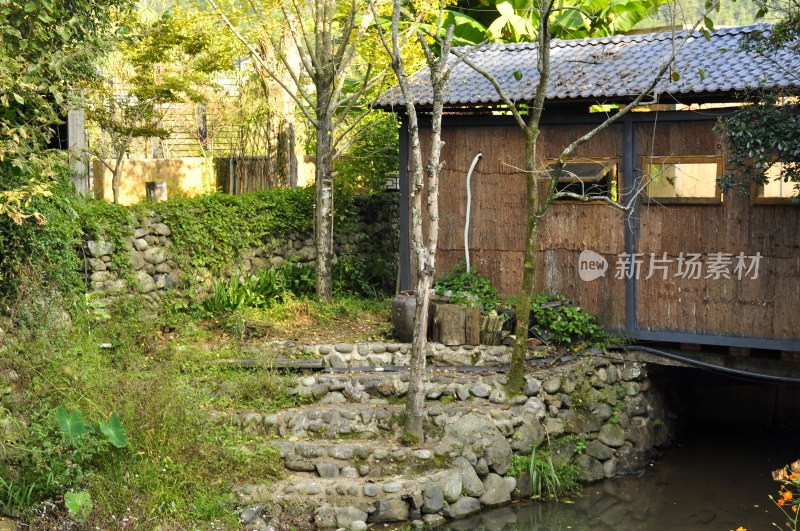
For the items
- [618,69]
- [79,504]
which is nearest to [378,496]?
[79,504]

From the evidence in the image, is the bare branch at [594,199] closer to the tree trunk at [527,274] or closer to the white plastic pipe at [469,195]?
the tree trunk at [527,274]

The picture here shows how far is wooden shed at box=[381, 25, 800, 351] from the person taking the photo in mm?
12172

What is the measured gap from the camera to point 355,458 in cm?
1112

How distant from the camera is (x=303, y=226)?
A: 16188 mm

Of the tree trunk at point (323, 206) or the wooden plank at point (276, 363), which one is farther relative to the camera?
the tree trunk at point (323, 206)

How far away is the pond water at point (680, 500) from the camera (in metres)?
11.0

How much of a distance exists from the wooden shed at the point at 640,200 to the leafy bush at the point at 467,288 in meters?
0.21

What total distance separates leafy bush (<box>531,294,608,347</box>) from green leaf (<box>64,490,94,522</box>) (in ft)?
21.4

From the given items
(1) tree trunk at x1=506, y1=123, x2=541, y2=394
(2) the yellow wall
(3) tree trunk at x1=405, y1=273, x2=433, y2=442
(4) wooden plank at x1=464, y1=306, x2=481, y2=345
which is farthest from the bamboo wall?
(2) the yellow wall

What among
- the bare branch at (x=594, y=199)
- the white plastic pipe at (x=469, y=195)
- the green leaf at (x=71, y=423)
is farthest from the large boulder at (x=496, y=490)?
the green leaf at (x=71, y=423)

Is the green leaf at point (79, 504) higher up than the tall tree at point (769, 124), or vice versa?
the tall tree at point (769, 124)

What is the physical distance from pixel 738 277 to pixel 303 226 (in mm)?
7116

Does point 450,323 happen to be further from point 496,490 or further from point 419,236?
point 496,490

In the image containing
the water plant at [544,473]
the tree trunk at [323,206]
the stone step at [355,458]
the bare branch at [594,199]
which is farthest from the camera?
the tree trunk at [323,206]
